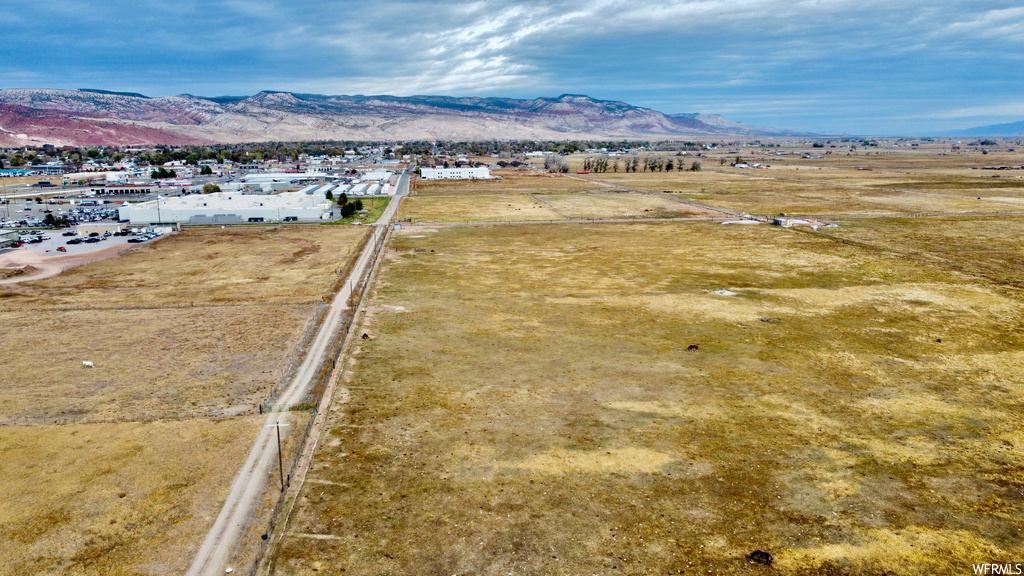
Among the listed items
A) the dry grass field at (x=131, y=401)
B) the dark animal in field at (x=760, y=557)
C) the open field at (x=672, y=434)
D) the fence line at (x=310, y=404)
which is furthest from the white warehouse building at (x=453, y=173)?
the dark animal in field at (x=760, y=557)

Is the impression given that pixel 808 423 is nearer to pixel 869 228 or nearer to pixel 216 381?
pixel 216 381

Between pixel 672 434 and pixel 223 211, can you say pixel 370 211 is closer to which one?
pixel 223 211

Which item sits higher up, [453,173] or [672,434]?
[453,173]

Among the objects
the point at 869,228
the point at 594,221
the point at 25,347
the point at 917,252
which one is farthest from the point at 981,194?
the point at 25,347

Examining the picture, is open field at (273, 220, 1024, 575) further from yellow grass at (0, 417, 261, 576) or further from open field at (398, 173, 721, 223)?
open field at (398, 173, 721, 223)

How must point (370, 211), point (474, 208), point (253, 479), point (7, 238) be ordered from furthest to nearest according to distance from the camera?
1. point (474, 208)
2. point (370, 211)
3. point (7, 238)
4. point (253, 479)

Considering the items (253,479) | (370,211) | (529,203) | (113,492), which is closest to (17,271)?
(113,492)

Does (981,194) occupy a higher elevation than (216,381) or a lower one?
higher
